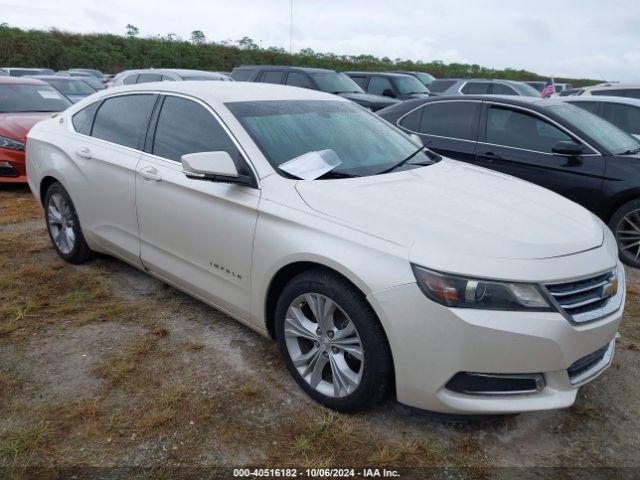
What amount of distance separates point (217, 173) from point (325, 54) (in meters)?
43.1

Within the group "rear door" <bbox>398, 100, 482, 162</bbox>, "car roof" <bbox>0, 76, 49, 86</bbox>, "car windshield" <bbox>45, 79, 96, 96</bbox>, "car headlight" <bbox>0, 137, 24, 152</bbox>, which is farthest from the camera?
"car windshield" <bbox>45, 79, 96, 96</bbox>

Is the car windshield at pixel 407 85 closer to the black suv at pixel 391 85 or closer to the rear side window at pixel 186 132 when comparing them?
the black suv at pixel 391 85

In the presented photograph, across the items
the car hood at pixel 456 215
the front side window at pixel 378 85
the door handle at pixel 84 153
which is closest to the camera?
the car hood at pixel 456 215

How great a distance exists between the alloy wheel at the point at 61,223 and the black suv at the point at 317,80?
748 cm

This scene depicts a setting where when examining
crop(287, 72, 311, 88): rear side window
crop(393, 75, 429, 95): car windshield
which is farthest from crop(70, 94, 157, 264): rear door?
crop(393, 75, 429, 95): car windshield

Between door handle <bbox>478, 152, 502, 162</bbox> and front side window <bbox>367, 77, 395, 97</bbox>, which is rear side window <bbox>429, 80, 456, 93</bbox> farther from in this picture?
door handle <bbox>478, 152, 502, 162</bbox>

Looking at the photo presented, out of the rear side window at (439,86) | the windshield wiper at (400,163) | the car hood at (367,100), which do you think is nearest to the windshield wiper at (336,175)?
the windshield wiper at (400,163)

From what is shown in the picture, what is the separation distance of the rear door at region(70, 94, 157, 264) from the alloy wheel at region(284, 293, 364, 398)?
59.3 inches

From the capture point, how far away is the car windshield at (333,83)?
453 inches

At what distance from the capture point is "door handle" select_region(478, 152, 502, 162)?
534 centimetres

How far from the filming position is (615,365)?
3.17m

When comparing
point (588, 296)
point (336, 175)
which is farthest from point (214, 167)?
point (588, 296)

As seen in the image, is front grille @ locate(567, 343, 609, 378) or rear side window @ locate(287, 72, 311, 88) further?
rear side window @ locate(287, 72, 311, 88)

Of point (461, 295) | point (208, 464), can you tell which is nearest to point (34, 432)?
point (208, 464)
